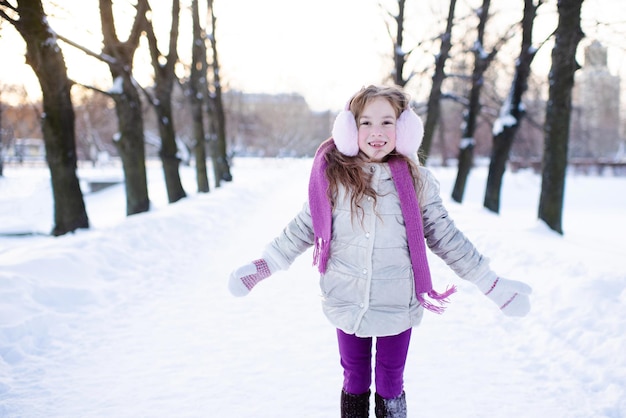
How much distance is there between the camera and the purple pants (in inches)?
81.9

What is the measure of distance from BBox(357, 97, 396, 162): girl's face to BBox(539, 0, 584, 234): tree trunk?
6401 mm

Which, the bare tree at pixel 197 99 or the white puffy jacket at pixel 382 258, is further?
the bare tree at pixel 197 99

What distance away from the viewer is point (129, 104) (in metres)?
8.94

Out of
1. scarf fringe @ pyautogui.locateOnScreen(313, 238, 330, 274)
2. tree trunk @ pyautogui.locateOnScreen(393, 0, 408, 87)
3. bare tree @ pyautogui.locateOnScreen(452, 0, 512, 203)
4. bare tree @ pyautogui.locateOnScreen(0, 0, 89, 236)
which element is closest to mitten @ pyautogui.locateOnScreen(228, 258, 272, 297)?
scarf fringe @ pyautogui.locateOnScreen(313, 238, 330, 274)

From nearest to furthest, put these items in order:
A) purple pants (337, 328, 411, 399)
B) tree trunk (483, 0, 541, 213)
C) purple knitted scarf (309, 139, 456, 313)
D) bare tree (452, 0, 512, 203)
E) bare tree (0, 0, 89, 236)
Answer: purple knitted scarf (309, 139, 456, 313), purple pants (337, 328, 411, 399), bare tree (0, 0, 89, 236), tree trunk (483, 0, 541, 213), bare tree (452, 0, 512, 203)

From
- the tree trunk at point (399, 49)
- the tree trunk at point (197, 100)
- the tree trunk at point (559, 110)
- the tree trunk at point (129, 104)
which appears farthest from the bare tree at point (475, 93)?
the tree trunk at point (197, 100)

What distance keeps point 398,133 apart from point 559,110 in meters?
6.45

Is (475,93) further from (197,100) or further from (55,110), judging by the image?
(55,110)

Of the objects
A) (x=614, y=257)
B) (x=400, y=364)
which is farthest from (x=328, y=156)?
(x=614, y=257)

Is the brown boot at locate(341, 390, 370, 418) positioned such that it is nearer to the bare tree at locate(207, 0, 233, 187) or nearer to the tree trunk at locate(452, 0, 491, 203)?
the tree trunk at locate(452, 0, 491, 203)

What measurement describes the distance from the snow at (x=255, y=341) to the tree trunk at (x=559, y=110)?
1.81 m

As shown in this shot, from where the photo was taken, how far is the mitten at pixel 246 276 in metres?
2.12

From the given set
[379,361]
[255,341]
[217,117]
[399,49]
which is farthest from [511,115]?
[217,117]

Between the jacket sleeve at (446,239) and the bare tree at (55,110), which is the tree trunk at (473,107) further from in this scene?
the jacket sleeve at (446,239)
